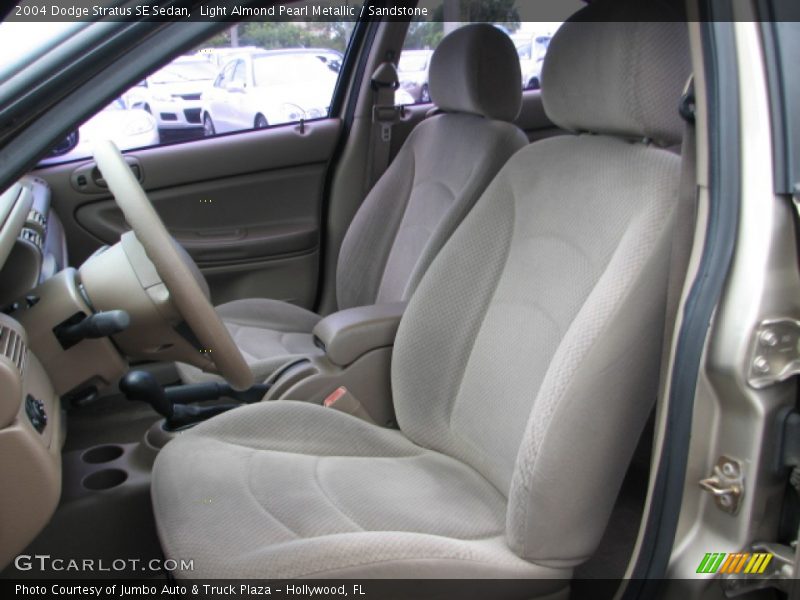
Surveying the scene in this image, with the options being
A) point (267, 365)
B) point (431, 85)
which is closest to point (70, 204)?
point (267, 365)

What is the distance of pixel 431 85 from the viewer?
2131 millimetres

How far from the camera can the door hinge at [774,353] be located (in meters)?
1.01

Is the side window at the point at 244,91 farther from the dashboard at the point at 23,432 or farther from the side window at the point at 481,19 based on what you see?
the dashboard at the point at 23,432

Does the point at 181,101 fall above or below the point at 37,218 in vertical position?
above

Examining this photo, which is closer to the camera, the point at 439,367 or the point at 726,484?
the point at 726,484

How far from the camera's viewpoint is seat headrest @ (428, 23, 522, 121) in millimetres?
1847

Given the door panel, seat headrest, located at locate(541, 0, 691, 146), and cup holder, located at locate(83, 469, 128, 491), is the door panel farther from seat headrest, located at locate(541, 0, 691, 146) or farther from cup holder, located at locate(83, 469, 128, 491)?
seat headrest, located at locate(541, 0, 691, 146)

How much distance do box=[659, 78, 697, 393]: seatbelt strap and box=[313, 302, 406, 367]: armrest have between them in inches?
33.5

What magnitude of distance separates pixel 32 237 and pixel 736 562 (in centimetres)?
145

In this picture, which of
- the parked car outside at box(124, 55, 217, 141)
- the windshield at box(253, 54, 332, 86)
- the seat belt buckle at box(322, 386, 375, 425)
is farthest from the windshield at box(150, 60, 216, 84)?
the seat belt buckle at box(322, 386, 375, 425)

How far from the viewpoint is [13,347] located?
3.83ft

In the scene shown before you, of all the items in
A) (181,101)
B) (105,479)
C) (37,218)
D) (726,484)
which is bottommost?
(105,479)

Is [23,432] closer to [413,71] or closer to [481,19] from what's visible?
[481,19]

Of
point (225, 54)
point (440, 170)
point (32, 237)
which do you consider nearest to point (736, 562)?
point (440, 170)
